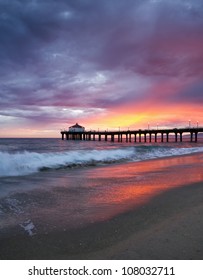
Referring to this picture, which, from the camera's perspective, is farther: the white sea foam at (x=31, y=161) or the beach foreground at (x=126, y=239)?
the white sea foam at (x=31, y=161)

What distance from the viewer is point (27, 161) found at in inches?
629

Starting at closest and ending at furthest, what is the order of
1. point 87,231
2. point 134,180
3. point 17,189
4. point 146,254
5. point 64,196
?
point 146,254
point 87,231
point 64,196
point 17,189
point 134,180

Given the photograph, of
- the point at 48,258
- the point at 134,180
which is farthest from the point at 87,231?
the point at 134,180

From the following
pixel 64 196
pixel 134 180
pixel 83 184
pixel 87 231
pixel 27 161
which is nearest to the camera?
pixel 87 231

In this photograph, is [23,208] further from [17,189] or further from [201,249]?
[201,249]

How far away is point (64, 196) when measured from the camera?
754cm

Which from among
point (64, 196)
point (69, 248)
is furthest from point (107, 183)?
point (69, 248)

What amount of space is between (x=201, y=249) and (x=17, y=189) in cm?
610

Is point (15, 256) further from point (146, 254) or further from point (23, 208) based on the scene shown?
point (23, 208)

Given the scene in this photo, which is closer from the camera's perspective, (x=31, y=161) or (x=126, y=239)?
(x=126, y=239)

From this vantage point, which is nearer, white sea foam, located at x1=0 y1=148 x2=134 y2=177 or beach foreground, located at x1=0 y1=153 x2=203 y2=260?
beach foreground, located at x1=0 y1=153 x2=203 y2=260

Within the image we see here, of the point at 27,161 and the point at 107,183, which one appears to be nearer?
the point at 107,183

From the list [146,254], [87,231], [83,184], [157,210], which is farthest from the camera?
[83,184]

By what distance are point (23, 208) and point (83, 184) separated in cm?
336
